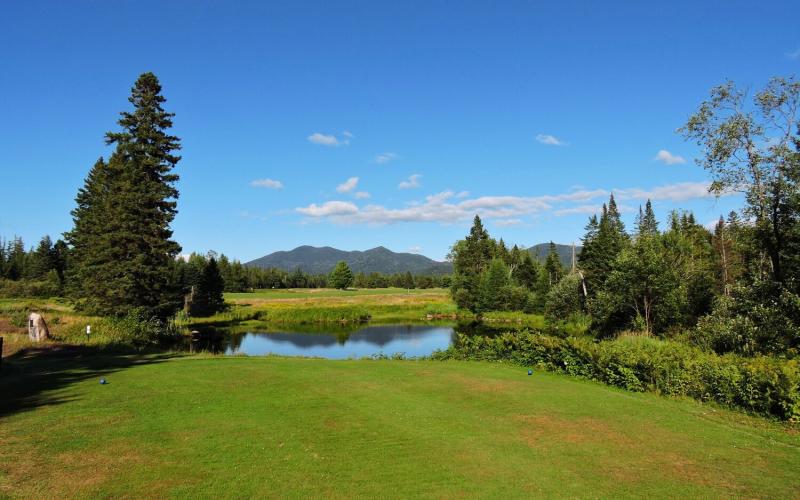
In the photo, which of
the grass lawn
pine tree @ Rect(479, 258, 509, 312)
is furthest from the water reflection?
the grass lawn

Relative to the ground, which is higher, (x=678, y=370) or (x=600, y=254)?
(x=600, y=254)

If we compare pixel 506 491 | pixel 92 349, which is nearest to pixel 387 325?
pixel 92 349

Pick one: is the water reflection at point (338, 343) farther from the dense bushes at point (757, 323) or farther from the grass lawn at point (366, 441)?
the grass lawn at point (366, 441)

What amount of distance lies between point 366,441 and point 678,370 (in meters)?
10.6

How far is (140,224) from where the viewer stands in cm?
3397

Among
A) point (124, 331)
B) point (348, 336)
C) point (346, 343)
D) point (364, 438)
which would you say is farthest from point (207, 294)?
point (364, 438)

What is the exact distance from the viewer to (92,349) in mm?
22578

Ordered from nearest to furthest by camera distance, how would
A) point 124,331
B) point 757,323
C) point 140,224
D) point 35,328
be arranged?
point 757,323 → point 35,328 → point 124,331 → point 140,224

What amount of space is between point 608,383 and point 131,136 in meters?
36.4

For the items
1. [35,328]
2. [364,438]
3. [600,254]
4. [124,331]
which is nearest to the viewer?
[364,438]

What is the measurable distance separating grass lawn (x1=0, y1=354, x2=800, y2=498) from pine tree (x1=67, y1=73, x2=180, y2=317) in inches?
790

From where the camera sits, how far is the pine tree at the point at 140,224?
33281 millimetres

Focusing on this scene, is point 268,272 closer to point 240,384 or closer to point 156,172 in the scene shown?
point 156,172

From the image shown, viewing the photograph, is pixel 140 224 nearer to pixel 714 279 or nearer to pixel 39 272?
pixel 714 279
